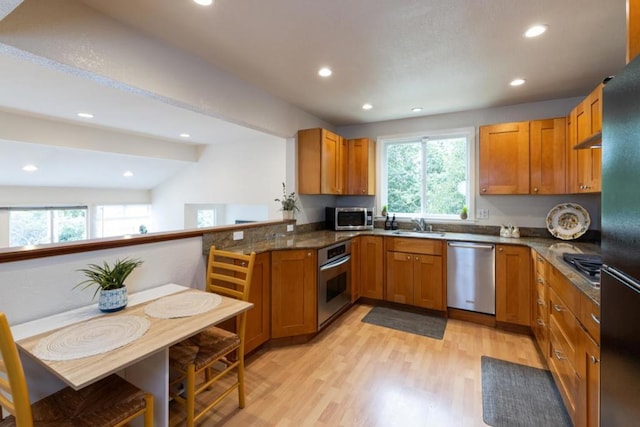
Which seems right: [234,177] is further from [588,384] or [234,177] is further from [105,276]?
[588,384]

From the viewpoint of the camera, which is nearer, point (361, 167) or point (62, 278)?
point (62, 278)

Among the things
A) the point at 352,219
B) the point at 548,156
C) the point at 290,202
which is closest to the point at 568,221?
the point at 548,156

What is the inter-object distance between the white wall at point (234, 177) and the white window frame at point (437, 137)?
1548 mm

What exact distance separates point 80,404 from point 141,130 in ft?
14.7

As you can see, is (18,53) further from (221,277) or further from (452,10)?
(452,10)

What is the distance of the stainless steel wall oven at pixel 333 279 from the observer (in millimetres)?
2824

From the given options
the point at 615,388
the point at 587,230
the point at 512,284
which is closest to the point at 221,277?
the point at 615,388

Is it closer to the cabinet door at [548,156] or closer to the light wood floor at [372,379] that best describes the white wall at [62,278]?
the light wood floor at [372,379]

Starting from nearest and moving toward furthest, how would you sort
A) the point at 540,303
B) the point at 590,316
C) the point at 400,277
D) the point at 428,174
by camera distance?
the point at 590,316, the point at 540,303, the point at 400,277, the point at 428,174

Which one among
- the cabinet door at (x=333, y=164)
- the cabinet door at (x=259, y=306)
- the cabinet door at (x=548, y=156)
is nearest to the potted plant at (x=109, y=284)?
the cabinet door at (x=259, y=306)

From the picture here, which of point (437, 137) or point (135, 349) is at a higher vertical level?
point (437, 137)

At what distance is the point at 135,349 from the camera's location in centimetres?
118

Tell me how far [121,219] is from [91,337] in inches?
270

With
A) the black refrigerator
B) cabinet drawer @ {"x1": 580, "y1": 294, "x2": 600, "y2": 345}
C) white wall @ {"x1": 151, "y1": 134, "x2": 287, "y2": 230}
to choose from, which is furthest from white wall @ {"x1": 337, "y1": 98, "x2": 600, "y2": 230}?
the black refrigerator
